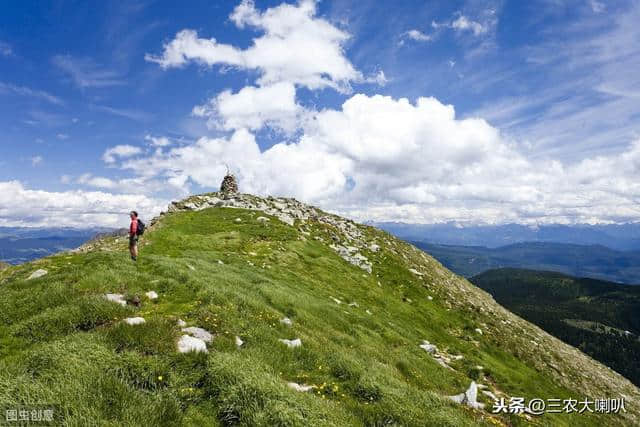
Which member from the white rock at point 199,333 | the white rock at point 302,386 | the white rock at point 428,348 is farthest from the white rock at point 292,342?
the white rock at point 428,348

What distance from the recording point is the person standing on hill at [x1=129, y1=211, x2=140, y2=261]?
2055 cm

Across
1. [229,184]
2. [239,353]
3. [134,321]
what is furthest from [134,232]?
[229,184]

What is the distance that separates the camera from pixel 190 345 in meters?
9.67

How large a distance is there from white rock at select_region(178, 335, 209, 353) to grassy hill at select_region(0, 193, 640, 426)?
0.61ft

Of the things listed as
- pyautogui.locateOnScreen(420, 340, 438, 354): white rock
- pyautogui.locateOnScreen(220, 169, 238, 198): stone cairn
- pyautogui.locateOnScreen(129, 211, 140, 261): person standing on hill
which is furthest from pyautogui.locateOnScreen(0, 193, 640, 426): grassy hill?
pyautogui.locateOnScreen(220, 169, 238, 198): stone cairn

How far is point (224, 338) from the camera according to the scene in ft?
35.9

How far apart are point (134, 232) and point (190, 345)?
14.0 meters

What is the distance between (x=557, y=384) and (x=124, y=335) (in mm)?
39297

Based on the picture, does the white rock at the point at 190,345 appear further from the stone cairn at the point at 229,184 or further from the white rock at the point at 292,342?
the stone cairn at the point at 229,184

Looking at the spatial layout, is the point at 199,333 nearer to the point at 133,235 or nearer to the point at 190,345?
the point at 190,345

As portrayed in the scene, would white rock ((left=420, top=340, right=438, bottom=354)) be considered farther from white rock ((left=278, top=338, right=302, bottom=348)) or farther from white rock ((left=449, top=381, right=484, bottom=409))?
white rock ((left=278, top=338, right=302, bottom=348))

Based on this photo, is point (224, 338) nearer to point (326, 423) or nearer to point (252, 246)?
point (326, 423)

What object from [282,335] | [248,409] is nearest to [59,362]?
[248,409]

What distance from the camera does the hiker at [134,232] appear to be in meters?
20.6
